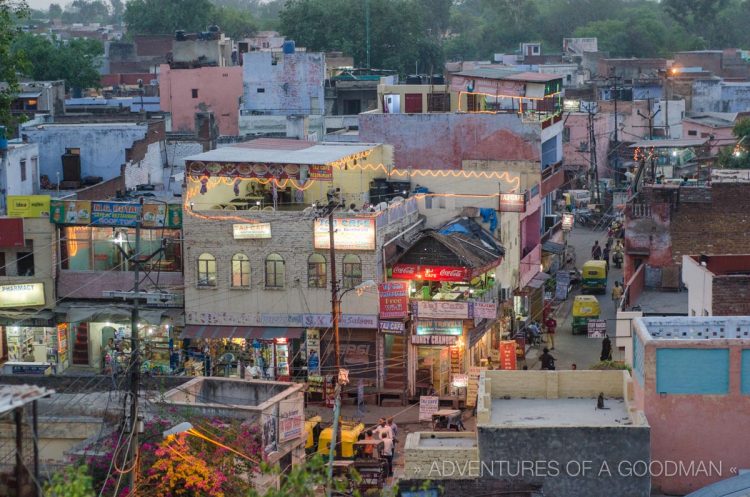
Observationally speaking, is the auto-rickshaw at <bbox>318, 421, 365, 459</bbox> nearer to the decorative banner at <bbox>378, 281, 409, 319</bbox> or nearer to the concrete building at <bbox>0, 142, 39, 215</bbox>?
the decorative banner at <bbox>378, 281, 409, 319</bbox>

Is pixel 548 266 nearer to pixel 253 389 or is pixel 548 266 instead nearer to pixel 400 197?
pixel 400 197

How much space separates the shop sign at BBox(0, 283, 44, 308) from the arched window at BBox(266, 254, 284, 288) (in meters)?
5.98

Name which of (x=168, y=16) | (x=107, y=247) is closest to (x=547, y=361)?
(x=107, y=247)

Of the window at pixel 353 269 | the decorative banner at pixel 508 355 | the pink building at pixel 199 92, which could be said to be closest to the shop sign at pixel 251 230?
the window at pixel 353 269

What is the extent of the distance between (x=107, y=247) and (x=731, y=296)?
1639cm

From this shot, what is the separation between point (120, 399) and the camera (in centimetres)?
2484

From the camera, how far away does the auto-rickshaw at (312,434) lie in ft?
103

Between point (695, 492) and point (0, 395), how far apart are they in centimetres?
1198

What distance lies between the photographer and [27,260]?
39.3 metres

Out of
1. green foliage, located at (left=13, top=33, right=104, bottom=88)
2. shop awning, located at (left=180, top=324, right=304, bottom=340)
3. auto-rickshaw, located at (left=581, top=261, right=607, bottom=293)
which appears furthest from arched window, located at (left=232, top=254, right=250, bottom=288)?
green foliage, located at (left=13, top=33, right=104, bottom=88)

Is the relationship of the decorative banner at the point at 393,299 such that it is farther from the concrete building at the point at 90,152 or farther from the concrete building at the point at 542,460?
the concrete building at the point at 90,152

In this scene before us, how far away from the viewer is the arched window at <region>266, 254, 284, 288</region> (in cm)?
3772

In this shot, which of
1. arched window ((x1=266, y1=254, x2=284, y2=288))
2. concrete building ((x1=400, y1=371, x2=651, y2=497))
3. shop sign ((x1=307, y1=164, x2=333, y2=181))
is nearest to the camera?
concrete building ((x1=400, y1=371, x2=651, y2=497))

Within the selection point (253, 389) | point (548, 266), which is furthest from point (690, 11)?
point (253, 389)
